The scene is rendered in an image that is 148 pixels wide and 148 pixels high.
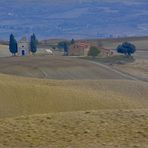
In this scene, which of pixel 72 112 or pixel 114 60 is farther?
pixel 114 60

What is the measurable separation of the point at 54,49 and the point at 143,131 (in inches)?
4841

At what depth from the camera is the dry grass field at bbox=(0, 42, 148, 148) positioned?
17.1 meters

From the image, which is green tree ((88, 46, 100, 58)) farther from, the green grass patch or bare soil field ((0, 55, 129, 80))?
bare soil field ((0, 55, 129, 80))

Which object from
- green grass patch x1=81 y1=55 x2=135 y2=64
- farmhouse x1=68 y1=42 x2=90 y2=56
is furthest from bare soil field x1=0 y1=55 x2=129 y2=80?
farmhouse x1=68 y1=42 x2=90 y2=56

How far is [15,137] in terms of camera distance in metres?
17.5

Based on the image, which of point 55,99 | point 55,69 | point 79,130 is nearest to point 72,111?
point 79,130

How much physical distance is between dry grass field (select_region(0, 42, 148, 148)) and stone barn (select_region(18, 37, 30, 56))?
115ft

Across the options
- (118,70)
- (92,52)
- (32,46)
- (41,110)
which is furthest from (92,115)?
(32,46)

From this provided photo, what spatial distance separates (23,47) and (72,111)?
96.6 metres

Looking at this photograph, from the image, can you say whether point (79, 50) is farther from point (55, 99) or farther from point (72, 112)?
point (72, 112)

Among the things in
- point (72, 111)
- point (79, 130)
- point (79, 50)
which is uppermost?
point (79, 130)

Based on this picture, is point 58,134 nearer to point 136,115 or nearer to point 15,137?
point 15,137

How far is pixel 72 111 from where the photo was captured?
25531mm

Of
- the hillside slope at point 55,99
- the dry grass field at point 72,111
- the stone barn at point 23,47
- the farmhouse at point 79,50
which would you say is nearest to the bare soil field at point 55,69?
the dry grass field at point 72,111
